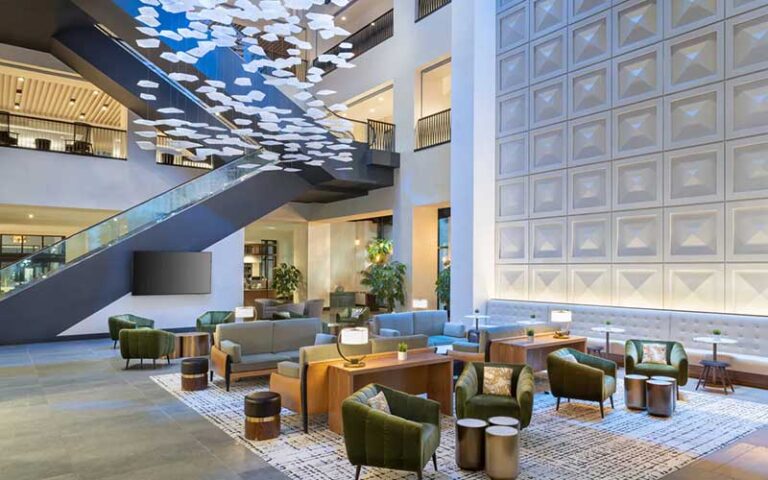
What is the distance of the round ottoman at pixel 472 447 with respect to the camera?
4.71 meters

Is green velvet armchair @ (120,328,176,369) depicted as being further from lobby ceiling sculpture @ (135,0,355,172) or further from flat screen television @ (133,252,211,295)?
flat screen television @ (133,252,211,295)

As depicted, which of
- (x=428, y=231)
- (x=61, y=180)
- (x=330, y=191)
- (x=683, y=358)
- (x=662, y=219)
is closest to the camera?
(x=683, y=358)

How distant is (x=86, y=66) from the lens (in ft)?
40.5

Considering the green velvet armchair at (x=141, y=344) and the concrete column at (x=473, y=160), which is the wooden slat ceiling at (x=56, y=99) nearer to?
the green velvet armchair at (x=141, y=344)

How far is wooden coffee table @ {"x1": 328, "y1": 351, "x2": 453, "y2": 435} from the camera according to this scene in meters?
5.73

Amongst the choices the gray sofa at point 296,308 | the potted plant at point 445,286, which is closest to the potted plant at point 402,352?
the gray sofa at point 296,308

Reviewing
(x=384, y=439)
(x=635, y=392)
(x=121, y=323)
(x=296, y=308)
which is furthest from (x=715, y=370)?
(x=121, y=323)

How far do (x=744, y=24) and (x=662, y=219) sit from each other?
356 centimetres

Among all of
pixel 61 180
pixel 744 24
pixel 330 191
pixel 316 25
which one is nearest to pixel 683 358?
pixel 744 24

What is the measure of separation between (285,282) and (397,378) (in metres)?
15.2

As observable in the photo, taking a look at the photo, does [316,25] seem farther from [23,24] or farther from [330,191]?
[330,191]

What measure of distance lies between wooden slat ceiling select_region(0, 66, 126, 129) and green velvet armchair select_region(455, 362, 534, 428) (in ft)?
49.8

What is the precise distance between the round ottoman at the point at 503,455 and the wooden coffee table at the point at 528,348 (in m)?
3.74

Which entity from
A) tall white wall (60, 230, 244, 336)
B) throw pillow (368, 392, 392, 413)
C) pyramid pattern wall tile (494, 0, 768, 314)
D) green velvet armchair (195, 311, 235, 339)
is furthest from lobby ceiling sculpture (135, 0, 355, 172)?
throw pillow (368, 392, 392, 413)
